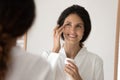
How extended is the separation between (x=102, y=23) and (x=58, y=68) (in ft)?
1.45

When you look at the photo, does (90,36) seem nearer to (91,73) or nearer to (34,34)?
(91,73)

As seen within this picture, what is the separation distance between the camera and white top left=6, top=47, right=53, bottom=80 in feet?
1.65

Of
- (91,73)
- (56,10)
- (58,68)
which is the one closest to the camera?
(58,68)

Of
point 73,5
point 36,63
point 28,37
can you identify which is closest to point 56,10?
point 73,5

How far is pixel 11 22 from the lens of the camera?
0.46m

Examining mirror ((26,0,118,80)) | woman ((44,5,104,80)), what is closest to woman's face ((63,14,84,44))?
woman ((44,5,104,80))

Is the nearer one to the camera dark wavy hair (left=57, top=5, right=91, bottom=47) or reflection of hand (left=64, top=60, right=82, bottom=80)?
reflection of hand (left=64, top=60, right=82, bottom=80)

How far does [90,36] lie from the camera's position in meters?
1.12

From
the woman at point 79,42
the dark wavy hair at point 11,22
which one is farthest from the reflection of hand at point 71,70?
the dark wavy hair at point 11,22

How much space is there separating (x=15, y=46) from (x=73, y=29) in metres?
0.53

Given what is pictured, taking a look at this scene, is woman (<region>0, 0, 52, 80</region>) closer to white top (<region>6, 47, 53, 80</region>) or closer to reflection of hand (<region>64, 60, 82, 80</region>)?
white top (<region>6, 47, 53, 80</region>)

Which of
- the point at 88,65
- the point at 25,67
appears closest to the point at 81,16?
the point at 88,65

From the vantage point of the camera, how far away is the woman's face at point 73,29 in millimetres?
1001

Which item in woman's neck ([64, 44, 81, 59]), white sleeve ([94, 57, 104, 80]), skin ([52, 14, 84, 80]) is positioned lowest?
white sleeve ([94, 57, 104, 80])
